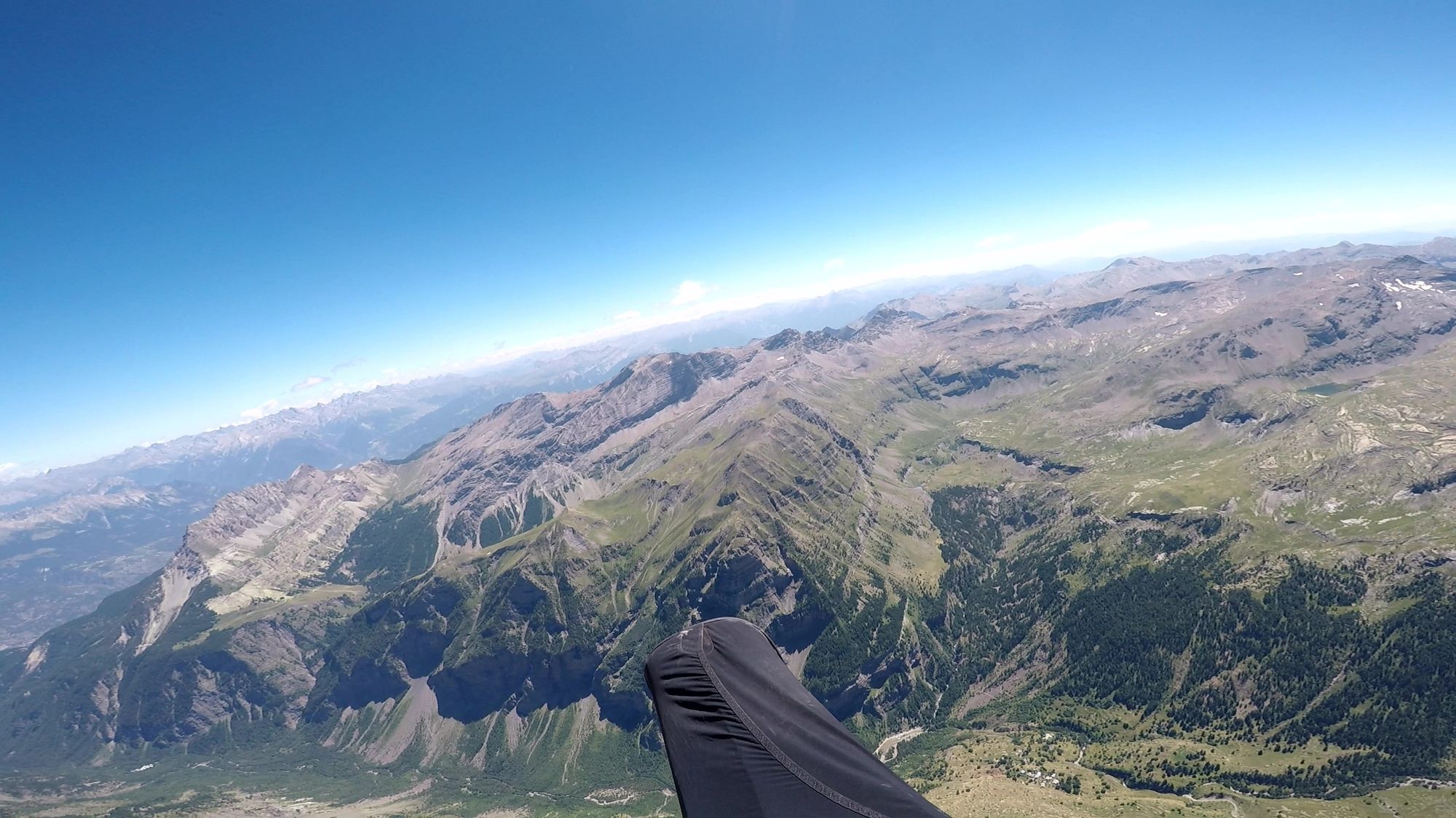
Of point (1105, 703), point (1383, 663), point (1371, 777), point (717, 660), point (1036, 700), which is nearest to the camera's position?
point (717, 660)

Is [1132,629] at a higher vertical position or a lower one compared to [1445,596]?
lower

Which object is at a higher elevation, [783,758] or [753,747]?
[753,747]

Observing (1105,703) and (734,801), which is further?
(1105,703)

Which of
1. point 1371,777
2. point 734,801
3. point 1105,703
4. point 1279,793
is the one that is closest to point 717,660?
point 734,801

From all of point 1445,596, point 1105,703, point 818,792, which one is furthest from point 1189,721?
point 818,792

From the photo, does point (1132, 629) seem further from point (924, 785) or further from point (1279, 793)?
point (924, 785)

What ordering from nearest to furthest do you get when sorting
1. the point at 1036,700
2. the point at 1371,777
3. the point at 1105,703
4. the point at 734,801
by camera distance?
the point at 734,801
the point at 1371,777
the point at 1105,703
the point at 1036,700

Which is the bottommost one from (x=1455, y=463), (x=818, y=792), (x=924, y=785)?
(x=924, y=785)
